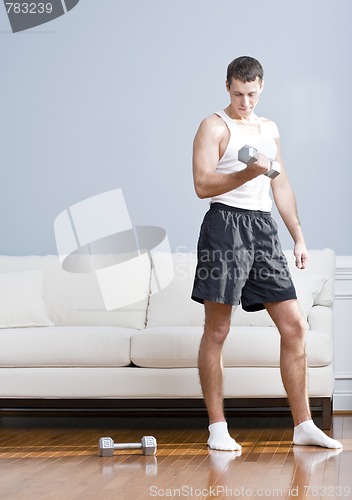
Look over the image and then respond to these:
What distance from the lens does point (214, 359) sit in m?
3.53

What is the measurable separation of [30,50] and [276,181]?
2.05 metres

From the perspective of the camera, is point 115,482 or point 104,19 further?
point 104,19

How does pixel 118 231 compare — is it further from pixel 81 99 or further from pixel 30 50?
pixel 30 50

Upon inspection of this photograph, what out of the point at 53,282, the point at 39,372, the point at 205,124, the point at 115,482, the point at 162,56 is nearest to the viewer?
the point at 115,482

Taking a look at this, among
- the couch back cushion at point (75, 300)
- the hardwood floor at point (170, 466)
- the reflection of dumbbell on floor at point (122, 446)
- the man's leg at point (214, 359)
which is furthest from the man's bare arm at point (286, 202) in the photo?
the couch back cushion at point (75, 300)

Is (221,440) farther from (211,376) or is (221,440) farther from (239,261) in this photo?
(239,261)

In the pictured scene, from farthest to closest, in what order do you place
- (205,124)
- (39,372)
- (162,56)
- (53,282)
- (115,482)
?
(162,56) → (53,282) → (39,372) → (205,124) → (115,482)

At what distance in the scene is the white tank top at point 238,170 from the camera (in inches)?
137

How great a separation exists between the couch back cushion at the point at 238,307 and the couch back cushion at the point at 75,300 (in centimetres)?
10

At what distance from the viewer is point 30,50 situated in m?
5.09

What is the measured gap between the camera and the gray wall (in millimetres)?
4848

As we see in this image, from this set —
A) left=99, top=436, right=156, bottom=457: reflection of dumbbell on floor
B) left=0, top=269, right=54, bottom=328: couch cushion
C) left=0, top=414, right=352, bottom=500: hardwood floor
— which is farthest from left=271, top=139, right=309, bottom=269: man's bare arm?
left=0, top=269, right=54, bottom=328: couch cushion

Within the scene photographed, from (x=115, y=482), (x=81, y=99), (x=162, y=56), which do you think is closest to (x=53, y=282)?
(x=81, y=99)

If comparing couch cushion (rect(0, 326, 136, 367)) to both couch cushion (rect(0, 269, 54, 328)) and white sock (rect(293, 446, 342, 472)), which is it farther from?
white sock (rect(293, 446, 342, 472))
